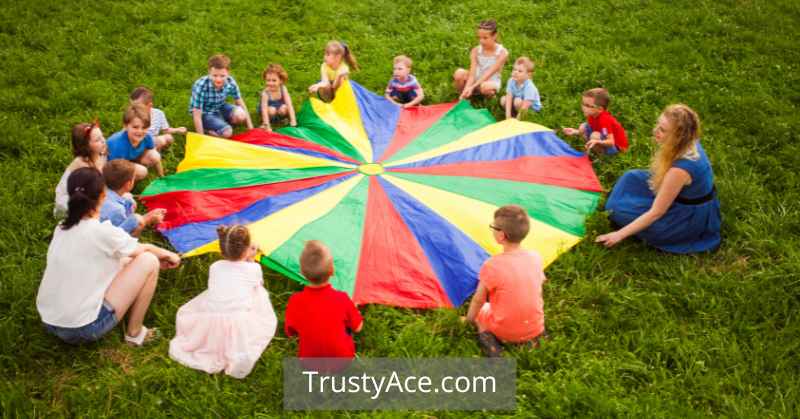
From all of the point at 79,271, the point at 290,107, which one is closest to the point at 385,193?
the point at 290,107

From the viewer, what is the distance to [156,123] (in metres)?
5.90

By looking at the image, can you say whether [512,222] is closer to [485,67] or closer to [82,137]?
[82,137]

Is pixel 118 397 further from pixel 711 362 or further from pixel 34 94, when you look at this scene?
pixel 34 94

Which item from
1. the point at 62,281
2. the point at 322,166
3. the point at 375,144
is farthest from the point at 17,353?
the point at 375,144

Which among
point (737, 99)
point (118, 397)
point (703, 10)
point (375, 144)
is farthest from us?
point (703, 10)

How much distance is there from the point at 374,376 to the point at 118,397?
148cm

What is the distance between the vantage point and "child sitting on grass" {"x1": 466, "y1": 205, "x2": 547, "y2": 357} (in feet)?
11.9

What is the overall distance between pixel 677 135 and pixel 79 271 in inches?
159

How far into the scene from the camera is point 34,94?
6.65 m

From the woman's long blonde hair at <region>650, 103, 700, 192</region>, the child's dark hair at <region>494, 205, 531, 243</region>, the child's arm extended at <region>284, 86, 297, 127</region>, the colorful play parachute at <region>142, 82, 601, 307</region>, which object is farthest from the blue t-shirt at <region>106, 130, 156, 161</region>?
the woman's long blonde hair at <region>650, 103, 700, 192</region>

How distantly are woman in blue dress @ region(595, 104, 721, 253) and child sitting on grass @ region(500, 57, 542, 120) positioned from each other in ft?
5.94

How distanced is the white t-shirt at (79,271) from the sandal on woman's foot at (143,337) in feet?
1.04

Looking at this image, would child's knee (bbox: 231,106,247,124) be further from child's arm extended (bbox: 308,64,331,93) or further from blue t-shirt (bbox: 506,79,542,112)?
blue t-shirt (bbox: 506,79,542,112)

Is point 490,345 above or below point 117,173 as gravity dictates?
below
